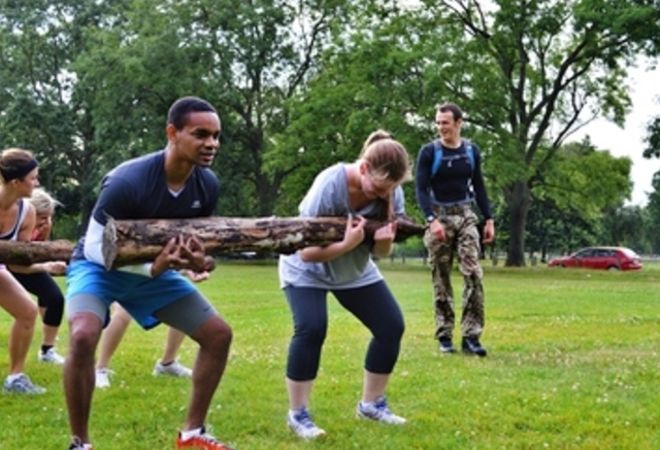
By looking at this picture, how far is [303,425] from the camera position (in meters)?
5.95

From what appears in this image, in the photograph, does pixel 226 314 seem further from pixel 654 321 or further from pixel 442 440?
pixel 442 440

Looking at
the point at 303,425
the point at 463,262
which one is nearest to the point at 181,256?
the point at 303,425

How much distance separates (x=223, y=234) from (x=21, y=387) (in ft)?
10.2

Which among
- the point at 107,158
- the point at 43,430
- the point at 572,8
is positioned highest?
the point at 572,8

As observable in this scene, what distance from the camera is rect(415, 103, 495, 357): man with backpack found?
30.3 feet

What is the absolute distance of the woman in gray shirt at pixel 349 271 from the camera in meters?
5.78

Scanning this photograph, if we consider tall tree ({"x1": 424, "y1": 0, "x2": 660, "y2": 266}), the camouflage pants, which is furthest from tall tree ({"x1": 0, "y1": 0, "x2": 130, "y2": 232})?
the camouflage pants

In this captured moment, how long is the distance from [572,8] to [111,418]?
3611 cm

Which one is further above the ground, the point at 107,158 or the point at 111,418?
the point at 107,158

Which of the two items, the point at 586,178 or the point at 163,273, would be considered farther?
the point at 586,178

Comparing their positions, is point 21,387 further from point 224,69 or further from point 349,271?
point 224,69

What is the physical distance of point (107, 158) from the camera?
49000 mm

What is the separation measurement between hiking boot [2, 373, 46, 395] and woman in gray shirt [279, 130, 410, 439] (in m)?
2.68

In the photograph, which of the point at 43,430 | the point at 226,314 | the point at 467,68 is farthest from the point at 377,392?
the point at 467,68
